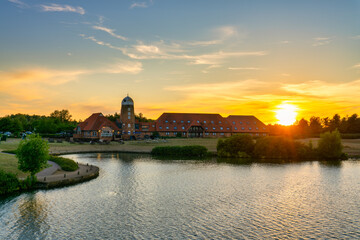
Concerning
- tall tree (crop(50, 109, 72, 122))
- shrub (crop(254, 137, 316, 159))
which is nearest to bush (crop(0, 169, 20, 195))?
shrub (crop(254, 137, 316, 159))

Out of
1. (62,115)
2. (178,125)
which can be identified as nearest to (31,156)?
(178,125)

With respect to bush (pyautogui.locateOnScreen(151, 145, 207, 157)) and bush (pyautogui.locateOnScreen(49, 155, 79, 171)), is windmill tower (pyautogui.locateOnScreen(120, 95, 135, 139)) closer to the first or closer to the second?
bush (pyautogui.locateOnScreen(151, 145, 207, 157))

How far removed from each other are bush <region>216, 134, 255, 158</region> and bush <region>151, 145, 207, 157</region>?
222 inches

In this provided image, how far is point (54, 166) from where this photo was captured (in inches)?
1763

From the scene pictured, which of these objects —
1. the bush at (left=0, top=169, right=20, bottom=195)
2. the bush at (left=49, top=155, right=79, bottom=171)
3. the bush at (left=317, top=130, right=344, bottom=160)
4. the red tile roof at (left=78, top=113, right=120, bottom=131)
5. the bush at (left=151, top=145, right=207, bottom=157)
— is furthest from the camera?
the red tile roof at (left=78, top=113, right=120, bottom=131)

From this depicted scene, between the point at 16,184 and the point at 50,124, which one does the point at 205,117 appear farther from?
the point at 16,184

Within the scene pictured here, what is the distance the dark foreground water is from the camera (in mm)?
20828

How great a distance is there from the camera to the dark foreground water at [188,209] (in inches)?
820

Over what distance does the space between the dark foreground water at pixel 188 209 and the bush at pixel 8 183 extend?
2.09 meters

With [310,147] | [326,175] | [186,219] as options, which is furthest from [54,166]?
[310,147]

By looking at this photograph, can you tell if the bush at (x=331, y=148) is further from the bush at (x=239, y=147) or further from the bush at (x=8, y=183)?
the bush at (x=8, y=183)

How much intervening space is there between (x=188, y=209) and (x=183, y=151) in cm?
5011

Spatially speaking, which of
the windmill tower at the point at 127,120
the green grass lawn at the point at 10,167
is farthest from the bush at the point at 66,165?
the windmill tower at the point at 127,120

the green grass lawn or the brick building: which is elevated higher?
the brick building
